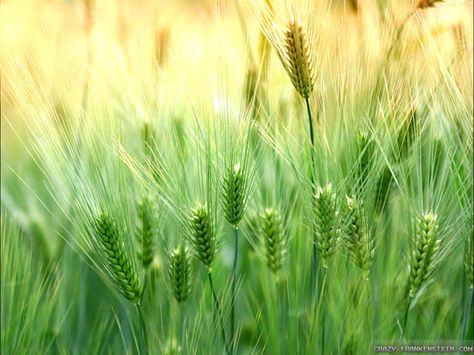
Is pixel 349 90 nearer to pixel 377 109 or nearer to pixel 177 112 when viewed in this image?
pixel 377 109

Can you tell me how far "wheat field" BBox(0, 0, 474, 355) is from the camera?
54 cm

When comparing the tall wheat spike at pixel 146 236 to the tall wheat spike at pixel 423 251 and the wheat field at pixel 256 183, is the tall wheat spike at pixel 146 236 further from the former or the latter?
the tall wheat spike at pixel 423 251

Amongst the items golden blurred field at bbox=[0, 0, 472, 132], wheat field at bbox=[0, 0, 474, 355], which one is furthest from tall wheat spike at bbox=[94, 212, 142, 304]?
golden blurred field at bbox=[0, 0, 472, 132]

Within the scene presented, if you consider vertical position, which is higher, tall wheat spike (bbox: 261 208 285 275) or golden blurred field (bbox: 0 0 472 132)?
golden blurred field (bbox: 0 0 472 132)

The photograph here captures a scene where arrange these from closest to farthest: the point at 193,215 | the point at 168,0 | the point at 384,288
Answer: the point at 193,215, the point at 384,288, the point at 168,0

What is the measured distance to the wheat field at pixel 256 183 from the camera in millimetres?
542

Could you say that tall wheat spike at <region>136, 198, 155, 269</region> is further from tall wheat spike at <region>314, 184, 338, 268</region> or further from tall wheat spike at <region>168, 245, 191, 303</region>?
tall wheat spike at <region>314, 184, 338, 268</region>

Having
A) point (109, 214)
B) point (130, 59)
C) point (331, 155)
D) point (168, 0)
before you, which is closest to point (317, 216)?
point (331, 155)

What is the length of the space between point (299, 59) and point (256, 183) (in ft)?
0.38

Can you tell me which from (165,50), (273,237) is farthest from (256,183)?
(165,50)

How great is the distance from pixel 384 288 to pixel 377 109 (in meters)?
0.17

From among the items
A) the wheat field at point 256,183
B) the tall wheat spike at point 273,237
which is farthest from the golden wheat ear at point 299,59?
the tall wheat spike at point 273,237

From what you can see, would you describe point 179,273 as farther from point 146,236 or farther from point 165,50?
point 165,50

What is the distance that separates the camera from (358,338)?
59 cm
